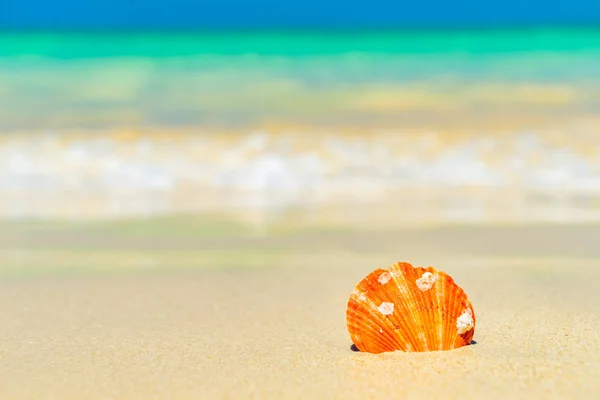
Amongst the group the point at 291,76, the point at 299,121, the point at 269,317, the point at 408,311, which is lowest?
the point at 269,317

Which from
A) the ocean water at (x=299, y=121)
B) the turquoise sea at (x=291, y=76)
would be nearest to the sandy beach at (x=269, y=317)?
the ocean water at (x=299, y=121)

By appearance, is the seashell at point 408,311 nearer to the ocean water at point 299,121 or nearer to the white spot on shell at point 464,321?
the white spot on shell at point 464,321

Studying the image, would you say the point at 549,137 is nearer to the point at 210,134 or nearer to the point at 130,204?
the point at 210,134

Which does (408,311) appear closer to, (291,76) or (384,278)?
(384,278)

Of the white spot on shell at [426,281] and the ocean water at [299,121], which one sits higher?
the ocean water at [299,121]

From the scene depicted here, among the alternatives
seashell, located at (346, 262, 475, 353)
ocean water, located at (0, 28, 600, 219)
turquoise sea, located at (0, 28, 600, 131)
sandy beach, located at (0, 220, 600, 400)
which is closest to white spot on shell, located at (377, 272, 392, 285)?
seashell, located at (346, 262, 475, 353)

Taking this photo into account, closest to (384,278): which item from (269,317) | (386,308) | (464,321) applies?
(386,308)
